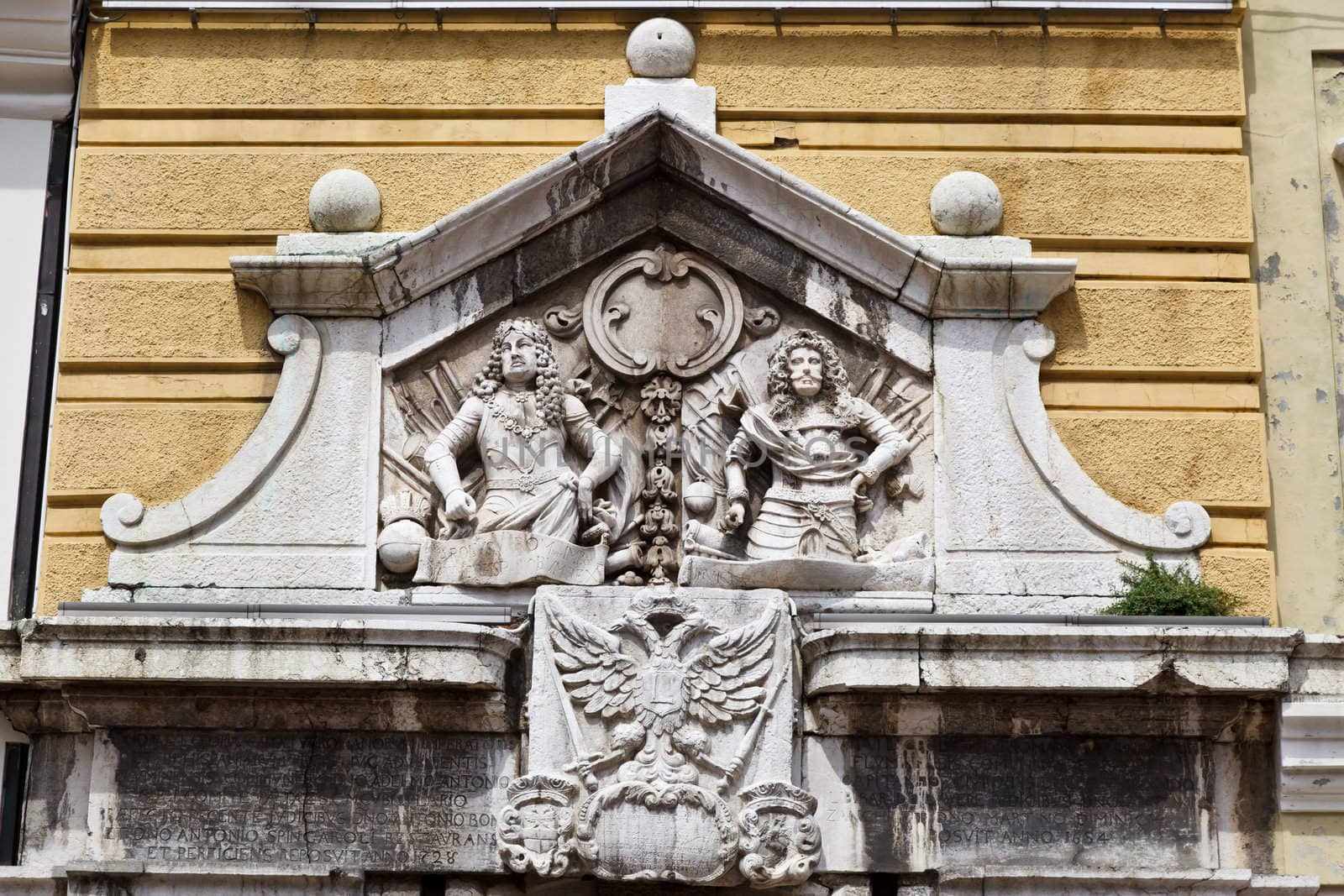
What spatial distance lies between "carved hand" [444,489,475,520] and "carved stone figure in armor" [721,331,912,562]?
0.99 meters

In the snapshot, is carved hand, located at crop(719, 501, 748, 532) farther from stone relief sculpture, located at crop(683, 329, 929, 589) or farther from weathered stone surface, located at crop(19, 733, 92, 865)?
weathered stone surface, located at crop(19, 733, 92, 865)

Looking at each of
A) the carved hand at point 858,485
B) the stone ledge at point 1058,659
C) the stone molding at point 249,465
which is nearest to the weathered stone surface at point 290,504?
the stone molding at point 249,465

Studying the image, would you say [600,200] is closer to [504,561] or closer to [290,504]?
[504,561]

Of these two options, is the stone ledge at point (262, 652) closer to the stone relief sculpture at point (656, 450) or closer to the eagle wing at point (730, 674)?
the stone relief sculpture at point (656, 450)

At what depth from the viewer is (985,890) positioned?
8.14 meters

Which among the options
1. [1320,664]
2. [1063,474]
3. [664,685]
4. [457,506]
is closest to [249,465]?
[457,506]

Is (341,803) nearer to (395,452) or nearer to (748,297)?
(395,452)

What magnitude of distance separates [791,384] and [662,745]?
153cm

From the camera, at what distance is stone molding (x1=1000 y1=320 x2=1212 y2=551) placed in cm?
857

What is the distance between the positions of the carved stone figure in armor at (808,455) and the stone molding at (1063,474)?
488 millimetres

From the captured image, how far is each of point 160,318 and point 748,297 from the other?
2345 millimetres

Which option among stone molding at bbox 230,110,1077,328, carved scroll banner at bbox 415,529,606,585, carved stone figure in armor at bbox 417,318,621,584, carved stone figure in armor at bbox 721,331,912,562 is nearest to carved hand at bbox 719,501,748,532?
carved stone figure in armor at bbox 721,331,912,562

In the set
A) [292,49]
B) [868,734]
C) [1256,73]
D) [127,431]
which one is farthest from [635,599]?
[1256,73]

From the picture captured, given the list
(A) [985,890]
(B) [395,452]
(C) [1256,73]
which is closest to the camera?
(A) [985,890]
